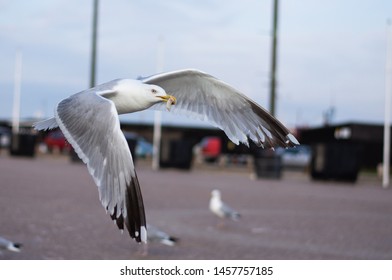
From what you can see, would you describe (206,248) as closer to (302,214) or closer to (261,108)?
(302,214)

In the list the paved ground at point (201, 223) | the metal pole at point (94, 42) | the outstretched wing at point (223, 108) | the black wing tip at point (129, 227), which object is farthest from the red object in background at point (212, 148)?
the black wing tip at point (129, 227)

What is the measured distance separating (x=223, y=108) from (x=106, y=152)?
49cm

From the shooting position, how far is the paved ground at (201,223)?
700cm

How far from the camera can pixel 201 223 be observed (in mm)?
9578

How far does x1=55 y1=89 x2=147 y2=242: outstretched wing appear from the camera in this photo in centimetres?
123

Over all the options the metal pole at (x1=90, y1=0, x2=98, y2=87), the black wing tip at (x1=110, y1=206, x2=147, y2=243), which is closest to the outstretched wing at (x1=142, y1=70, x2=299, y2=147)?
the black wing tip at (x1=110, y1=206, x2=147, y2=243)

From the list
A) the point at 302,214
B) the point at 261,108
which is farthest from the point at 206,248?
the point at 261,108

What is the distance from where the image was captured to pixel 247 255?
22.4 feet

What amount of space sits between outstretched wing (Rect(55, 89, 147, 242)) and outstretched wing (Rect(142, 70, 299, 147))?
0.19 metres

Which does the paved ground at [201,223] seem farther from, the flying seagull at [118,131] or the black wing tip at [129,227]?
the black wing tip at [129,227]

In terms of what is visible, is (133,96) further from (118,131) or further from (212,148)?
(212,148)

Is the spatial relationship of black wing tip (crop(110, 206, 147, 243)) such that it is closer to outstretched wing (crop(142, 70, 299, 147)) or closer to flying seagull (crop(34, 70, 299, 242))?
flying seagull (crop(34, 70, 299, 242))
